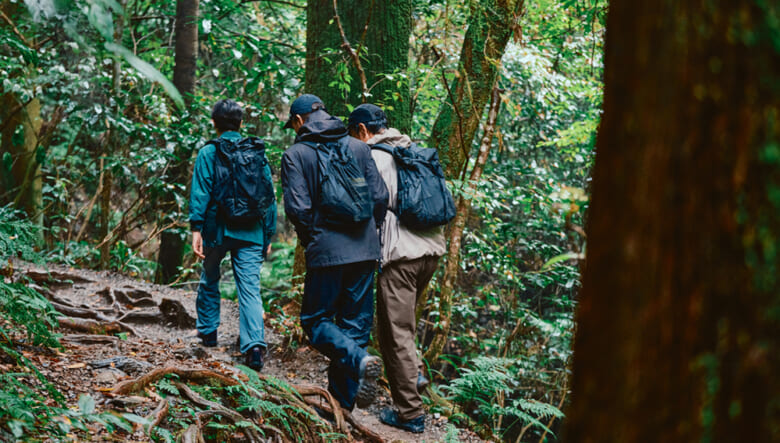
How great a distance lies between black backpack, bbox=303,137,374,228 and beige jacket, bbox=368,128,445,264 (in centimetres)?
36

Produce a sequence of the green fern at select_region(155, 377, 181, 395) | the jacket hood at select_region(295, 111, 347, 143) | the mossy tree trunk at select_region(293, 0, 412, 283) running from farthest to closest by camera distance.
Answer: the mossy tree trunk at select_region(293, 0, 412, 283), the jacket hood at select_region(295, 111, 347, 143), the green fern at select_region(155, 377, 181, 395)

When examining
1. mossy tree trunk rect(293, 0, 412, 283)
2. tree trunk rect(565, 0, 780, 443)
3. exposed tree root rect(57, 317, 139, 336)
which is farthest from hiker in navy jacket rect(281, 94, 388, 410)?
tree trunk rect(565, 0, 780, 443)

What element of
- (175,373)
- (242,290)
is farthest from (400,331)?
(175,373)

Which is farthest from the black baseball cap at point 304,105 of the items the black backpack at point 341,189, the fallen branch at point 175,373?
the fallen branch at point 175,373

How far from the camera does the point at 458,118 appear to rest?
6.43 meters

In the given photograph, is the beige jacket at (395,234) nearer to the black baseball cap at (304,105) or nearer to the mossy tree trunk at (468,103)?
the black baseball cap at (304,105)

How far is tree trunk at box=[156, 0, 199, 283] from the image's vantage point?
8.72 metres

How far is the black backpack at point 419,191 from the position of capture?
14.2 ft

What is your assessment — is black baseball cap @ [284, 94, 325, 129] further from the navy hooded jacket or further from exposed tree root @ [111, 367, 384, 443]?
exposed tree root @ [111, 367, 384, 443]

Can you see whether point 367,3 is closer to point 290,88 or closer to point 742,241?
point 290,88

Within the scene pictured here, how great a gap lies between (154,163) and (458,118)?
4698 mm

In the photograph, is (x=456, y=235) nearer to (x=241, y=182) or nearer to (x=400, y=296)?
(x=400, y=296)

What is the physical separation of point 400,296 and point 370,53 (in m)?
2.80

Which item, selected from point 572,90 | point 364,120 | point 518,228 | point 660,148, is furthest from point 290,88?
point 660,148
